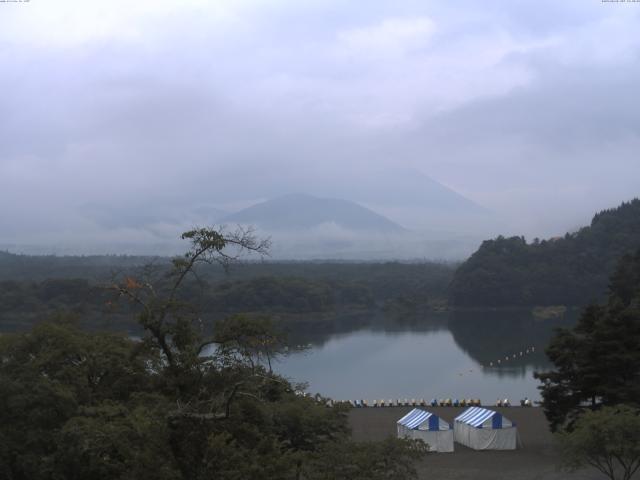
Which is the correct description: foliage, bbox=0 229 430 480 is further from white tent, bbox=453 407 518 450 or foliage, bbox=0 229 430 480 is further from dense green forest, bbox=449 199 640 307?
dense green forest, bbox=449 199 640 307

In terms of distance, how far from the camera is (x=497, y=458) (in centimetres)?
1209

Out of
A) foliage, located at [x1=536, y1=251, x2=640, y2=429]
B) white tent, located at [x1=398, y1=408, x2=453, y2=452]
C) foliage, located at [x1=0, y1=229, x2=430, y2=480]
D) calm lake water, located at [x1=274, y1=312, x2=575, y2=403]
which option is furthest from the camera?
calm lake water, located at [x1=274, y1=312, x2=575, y2=403]

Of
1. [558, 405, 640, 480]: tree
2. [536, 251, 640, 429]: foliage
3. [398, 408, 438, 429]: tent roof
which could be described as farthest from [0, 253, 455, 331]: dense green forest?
[558, 405, 640, 480]: tree

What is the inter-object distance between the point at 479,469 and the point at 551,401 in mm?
1995

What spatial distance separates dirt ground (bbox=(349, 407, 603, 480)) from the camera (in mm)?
10938

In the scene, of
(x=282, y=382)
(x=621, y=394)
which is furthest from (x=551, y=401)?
(x=282, y=382)

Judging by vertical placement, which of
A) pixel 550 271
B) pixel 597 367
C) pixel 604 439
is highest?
pixel 550 271

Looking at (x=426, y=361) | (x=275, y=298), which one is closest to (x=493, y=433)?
(x=426, y=361)

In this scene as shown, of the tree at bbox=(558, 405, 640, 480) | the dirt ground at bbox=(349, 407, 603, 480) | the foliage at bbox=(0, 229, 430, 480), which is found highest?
the foliage at bbox=(0, 229, 430, 480)

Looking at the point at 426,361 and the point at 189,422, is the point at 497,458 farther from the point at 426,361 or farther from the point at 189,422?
the point at 426,361

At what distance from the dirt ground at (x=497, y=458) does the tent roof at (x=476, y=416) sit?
45 centimetres

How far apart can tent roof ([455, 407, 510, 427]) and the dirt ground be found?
455 mm

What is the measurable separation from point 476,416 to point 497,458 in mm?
1081

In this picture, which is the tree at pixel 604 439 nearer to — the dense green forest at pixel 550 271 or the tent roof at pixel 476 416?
the tent roof at pixel 476 416
